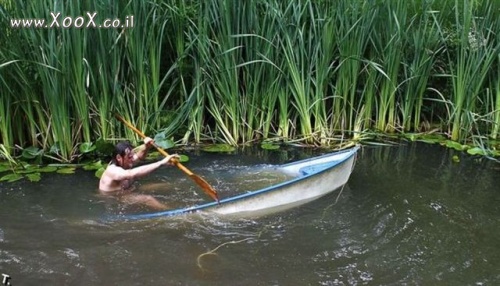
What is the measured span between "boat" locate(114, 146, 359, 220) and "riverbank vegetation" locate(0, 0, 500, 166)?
1.25m

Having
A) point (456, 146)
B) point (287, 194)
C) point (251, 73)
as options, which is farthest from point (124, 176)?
point (456, 146)

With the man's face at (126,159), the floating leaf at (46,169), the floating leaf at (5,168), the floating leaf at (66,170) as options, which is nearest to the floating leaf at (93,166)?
the floating leaf at (66,170)

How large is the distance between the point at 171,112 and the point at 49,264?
2743 mm

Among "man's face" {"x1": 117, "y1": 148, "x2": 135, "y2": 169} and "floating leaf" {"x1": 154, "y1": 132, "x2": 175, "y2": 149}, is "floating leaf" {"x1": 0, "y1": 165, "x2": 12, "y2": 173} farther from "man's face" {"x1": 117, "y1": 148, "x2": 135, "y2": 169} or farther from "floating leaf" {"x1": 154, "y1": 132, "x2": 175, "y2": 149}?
"floating leaf" {"x1": 154, "y1": 132, "x2": 175, "y2": 149}

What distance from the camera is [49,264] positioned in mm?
3600

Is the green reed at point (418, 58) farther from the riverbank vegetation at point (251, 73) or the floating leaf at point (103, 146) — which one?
the floating leaf at point (103, 146)

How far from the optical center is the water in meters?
3.53

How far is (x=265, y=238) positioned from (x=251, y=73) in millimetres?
2564

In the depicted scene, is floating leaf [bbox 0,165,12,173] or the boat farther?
floating leaf [bbox 0,165,12,173]

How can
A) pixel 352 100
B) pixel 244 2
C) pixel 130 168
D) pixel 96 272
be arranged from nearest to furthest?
1. pixel 96 272
2. pixel 130 168
3. pixel 244 2
4. pixel 352 100

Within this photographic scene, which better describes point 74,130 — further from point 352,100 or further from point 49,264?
point 352,100

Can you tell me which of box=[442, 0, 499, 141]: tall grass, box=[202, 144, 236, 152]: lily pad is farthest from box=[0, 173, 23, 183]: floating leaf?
box=[442, 0, 499, 141]: tall grass

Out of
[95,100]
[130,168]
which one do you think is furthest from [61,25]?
[130,168]

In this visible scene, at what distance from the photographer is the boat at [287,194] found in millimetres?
4242
